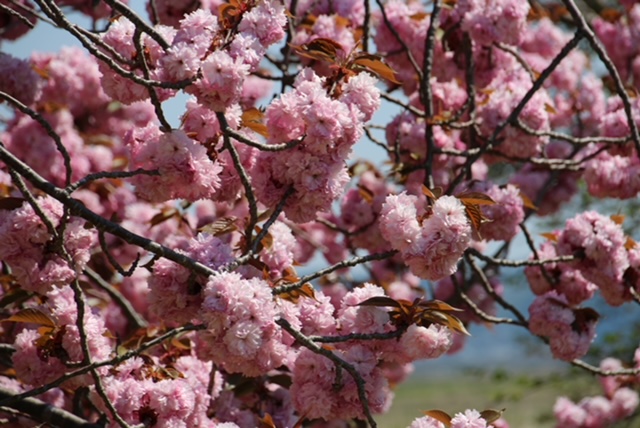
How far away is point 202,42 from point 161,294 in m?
0.54

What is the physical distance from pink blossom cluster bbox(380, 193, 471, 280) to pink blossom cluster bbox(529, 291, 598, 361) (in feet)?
3.03

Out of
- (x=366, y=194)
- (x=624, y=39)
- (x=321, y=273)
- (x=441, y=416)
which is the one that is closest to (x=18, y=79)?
(x=366, y=194)

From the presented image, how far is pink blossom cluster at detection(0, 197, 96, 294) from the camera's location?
1.93 meters

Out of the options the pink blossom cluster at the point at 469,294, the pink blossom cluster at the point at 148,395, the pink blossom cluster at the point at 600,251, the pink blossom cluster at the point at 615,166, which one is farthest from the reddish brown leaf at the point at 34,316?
the pink blossom cluster at the point at 469,294

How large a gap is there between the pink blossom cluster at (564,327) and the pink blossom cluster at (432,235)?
0.92 meters

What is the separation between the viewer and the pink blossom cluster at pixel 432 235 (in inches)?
70.5

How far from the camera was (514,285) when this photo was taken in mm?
6395

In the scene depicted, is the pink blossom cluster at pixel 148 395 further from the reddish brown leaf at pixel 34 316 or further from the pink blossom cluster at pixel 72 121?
the pink blossom cluster at pixel 72 121

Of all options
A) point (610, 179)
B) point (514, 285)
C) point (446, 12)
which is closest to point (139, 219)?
point (446, 12)

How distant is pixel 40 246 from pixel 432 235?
34.6 inches

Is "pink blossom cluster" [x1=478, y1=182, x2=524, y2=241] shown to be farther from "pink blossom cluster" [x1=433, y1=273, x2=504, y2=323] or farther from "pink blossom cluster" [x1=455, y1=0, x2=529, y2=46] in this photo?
"pink blossom cluster" [x1=433, y1=273, x2=504, y2=323]

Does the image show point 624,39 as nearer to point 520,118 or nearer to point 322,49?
point 520,118

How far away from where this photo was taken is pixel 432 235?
5.91 feet

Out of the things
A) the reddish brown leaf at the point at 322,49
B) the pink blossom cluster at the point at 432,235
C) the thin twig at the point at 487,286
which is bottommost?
the pink blossom cluster at the point at 432,235
